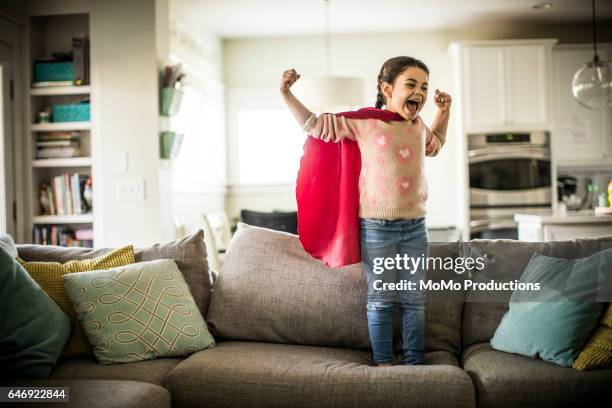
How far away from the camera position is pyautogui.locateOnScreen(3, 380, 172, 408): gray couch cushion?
1.67 metres

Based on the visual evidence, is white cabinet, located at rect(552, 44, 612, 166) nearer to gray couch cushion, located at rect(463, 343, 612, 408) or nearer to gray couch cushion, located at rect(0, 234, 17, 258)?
gray couch cushion, located at rect(463, 343, 612, 408)

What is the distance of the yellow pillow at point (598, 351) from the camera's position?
188cm

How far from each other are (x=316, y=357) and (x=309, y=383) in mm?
197

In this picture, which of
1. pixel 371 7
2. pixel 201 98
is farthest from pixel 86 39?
pixel 371 7

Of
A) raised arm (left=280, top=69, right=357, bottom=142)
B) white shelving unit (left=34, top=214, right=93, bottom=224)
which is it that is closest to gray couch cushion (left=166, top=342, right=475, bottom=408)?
raised arm (left=280, top=69, right=357, bottom=142)

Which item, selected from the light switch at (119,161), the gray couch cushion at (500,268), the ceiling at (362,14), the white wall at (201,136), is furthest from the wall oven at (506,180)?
the gray couch cushion at (500,268)

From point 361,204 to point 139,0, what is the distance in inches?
113

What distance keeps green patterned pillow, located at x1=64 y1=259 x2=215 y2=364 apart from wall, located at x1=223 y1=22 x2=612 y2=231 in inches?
170

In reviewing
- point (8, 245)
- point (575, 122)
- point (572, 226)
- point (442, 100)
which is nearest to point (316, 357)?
point (442, 100)

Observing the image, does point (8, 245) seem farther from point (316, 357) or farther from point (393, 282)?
point (393, 282)

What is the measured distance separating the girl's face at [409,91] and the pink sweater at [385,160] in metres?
0.04

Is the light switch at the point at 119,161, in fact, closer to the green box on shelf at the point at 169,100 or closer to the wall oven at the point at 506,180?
the green box on shelf at the point at 169,100

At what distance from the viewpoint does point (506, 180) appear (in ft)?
19.0

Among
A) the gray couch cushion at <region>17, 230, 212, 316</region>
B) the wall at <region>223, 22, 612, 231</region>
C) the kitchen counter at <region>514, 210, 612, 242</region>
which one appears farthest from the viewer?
the wall at <region>223, 22, 612, 231</region>
